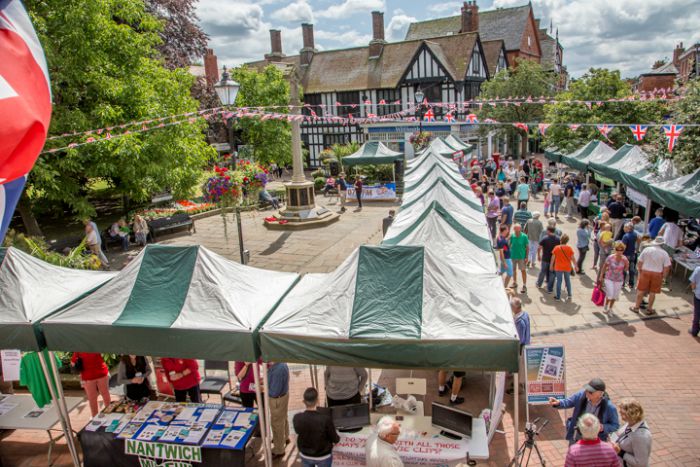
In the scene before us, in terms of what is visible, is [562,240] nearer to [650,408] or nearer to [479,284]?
[650,408]

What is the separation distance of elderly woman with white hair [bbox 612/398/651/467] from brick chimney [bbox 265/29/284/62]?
163 feet

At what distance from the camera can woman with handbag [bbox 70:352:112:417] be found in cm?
674

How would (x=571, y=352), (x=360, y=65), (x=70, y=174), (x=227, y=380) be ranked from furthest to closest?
(x=360, y=65) < (x=70, y=174) < (x=571, y=352) < (x=227, y=380)

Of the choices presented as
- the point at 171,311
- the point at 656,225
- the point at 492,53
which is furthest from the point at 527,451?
the point at 492,53

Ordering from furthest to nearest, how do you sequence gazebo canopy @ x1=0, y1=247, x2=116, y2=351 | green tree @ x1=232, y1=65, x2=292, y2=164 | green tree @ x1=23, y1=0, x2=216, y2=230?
1. green tree @ x1=232, y1=65, x2=292, y2=164
2. green tree @ x1=23, y1=0, x2=216, y2=230
3. gazebo canopy @ x1=0, y1=247, x2=116, y2=351

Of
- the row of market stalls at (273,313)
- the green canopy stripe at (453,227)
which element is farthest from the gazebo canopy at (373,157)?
the row of market stalls at (273,313)

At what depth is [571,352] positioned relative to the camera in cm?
852

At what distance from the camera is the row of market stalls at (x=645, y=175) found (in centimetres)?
1085

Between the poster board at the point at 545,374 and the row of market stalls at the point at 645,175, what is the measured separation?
6.07 metres

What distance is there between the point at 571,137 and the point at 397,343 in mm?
22433

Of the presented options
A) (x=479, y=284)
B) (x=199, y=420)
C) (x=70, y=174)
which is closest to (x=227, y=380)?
(x=199, y=420)

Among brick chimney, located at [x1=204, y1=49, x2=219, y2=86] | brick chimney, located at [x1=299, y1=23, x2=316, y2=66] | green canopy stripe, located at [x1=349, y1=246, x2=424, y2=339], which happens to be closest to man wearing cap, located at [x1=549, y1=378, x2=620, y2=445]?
green canopy stripe, located at [x1=349, y1=246, x2=424, y2=339]

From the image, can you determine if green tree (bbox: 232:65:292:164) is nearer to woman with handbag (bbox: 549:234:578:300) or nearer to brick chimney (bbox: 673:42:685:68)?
woman with handbag (bbox: 549:234:578:300)

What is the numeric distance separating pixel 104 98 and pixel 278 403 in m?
13.0
